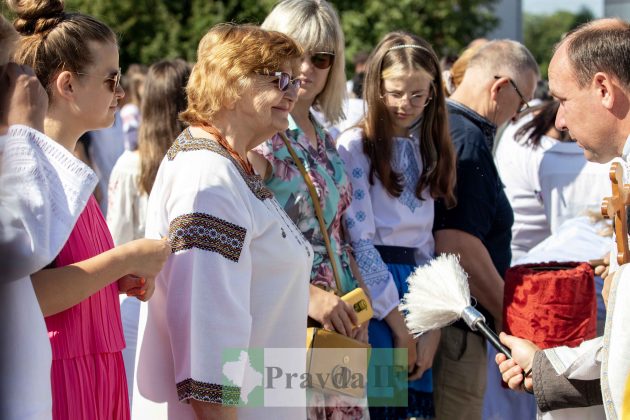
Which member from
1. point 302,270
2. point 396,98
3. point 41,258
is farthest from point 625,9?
point 41,258

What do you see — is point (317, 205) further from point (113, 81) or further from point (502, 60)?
point (502, 60)

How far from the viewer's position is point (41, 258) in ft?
6.06

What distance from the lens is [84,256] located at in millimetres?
2385

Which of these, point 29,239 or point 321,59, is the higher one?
point 321,59

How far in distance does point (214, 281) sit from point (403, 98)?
5.30ft

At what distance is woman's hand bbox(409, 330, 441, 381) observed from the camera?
12.3ft

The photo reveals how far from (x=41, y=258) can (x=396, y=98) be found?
2214mm

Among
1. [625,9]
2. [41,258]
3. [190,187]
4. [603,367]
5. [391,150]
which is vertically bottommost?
[603,367]

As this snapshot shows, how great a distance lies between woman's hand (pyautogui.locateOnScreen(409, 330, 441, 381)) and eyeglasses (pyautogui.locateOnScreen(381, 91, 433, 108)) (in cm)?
93

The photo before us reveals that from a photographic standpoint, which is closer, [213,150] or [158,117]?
[213,150]

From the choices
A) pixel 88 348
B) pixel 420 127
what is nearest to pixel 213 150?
pixel 88 348

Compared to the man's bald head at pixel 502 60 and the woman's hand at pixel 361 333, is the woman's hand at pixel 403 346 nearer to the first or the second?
the woman's hand at pixel 361 333

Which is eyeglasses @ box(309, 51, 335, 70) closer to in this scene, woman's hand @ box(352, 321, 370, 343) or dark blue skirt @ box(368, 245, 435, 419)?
dark blue skirt @ box(368, 245, 435, 419)

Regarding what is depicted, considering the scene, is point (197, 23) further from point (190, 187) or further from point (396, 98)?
point (190, 187)
